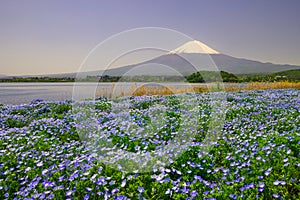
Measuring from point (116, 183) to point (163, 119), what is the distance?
3587 millimetres

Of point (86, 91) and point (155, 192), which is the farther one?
point (86, 91)

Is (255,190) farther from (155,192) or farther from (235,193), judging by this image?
(155,192)

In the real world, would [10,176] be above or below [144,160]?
below

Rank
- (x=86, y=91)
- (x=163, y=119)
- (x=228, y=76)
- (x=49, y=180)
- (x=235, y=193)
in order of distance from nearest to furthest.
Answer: (x=235, y=193) → (x=49, y=180) → (x=163, y=119) → (x=86, y=91) → (x=228, y=76)

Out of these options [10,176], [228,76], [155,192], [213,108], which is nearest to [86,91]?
[213,108]

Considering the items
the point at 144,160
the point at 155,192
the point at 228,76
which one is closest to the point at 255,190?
the point at 155,192

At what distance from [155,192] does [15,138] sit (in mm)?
4210

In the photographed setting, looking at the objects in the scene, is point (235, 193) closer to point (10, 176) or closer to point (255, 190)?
point (255, 190)

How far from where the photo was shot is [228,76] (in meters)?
43.9

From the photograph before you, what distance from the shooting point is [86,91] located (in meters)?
17.1

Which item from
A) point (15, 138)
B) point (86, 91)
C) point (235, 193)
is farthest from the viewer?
point (86, 91)

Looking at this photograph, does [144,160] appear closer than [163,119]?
Yes

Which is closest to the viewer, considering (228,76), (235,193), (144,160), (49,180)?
(235,193)

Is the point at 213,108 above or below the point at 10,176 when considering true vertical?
above
